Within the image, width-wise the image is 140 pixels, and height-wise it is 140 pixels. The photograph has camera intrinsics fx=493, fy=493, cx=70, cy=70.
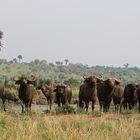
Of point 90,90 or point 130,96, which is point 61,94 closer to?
point 90,90

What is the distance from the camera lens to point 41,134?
399 inches

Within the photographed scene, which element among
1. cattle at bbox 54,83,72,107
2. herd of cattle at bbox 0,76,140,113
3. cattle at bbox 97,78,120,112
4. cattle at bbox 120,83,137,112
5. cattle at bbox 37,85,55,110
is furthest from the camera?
cattle at bbox 37,85,55,110

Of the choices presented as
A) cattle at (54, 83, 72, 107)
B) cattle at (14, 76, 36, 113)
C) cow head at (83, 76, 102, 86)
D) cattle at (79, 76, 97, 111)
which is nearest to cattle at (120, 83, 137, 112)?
cow head at (83, 76, 102, 86)

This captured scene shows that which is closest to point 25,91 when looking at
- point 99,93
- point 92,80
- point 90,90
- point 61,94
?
point 61,94

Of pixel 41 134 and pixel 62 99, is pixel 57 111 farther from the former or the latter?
pixel 41 134

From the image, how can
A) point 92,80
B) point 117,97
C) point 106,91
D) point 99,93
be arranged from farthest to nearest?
point 117,97, point 99,93, point 92,80, point 106,91

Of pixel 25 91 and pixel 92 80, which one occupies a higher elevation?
pixel 92 80

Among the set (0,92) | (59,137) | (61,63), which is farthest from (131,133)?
(61,63)

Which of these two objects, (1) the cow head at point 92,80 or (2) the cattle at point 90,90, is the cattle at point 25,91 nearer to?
(2) the cattle at point 90,90

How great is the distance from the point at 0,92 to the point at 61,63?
112105 millimetres

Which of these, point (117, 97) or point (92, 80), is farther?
point (117, 97)

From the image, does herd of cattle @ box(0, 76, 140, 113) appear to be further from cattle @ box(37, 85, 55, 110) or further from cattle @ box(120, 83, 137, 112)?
cattle @ box(37, 85, 55, 110)

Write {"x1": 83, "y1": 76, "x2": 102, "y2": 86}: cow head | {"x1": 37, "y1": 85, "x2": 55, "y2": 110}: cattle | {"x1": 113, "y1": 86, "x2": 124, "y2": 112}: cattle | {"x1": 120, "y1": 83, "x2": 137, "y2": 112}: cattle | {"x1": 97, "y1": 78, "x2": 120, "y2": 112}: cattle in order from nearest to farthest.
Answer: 1. {"x1": 97, "y1": 78, "x2": 120, "y2": 112}: cattle
2. {"x1": 83, "y1": 76, "x2": 102, "y2": 86}: cow head
3. {"x1": 120, "y1": 83, "x2": 137, "y2": 112}: cattle
4. {"x1": 113, "y1": 86, "x2": 124, "y2": 112}: cattle
5. {"x1": 37, "y1": 85, "x2": 55, "y2": 110}: cattle

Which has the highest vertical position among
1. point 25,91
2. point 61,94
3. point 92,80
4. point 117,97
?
point 92,80
